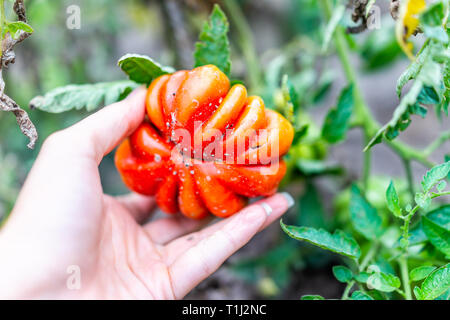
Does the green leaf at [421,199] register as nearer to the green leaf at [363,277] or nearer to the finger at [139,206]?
the green leaf at [363,277]

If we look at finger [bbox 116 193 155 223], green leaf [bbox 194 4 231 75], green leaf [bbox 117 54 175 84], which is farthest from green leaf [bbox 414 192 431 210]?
finger [bbox 116 193 155 223]

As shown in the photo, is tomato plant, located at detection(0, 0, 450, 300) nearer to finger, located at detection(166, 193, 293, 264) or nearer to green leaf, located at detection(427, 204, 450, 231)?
green leaf, located at detection(427, 204, 450, 231)

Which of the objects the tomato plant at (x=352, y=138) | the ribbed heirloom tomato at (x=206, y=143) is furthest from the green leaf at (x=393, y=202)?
the ribbed heirloom tomato at (x=206, y=143)

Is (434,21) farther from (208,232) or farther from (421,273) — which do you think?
(208,232)

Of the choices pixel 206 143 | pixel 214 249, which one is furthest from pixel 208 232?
pixel 206 143
